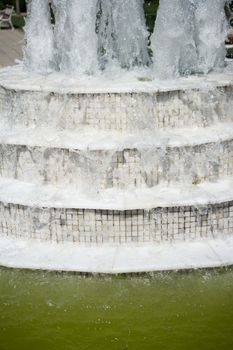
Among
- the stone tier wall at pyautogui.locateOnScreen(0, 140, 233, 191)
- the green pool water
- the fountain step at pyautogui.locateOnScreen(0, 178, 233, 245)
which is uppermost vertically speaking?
the stone tier wall at pyautogui.locateOnScreen(0, 140, 233, 191)

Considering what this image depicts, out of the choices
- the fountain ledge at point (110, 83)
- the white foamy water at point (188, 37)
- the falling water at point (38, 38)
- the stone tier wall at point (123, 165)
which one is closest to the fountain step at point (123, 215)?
the stone tier wall at point (123, 165)

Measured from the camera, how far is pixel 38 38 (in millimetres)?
9398

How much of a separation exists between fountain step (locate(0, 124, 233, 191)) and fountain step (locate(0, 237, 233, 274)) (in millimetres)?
767

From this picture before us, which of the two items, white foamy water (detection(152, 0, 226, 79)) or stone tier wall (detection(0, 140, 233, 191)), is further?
white foamy water (detection(152, 0, 226, 79))

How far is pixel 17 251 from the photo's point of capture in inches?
237

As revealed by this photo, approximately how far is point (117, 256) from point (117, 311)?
927mm

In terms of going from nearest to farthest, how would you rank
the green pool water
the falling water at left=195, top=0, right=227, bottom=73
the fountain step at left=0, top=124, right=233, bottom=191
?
the green pool water → the fountain step at left=0, top=124, right=233, bottom=191 → the falling water at left=195, top=0, right=227, bottom=73

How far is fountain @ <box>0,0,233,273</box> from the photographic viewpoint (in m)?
5.86

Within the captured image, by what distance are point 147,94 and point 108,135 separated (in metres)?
0.67

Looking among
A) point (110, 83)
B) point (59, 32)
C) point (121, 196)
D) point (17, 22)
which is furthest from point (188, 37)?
point (17, 22)

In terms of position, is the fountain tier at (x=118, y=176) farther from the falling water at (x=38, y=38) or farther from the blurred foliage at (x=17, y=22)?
the blurred foliage at (x=17, y=22)

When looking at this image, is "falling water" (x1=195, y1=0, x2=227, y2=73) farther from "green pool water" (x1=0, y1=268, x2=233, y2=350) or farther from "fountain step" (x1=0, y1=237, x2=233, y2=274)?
"green pool water" (x1=0, y1=268, x2=233, y2=350)

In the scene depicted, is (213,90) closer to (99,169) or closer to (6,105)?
(99,169)

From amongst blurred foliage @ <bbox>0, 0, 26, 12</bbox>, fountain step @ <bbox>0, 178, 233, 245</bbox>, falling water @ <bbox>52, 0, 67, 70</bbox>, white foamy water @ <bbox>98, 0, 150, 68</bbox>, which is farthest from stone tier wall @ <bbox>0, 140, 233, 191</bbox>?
blurred foliage @ <bbox>0, 0, 26, 12</bbox>
